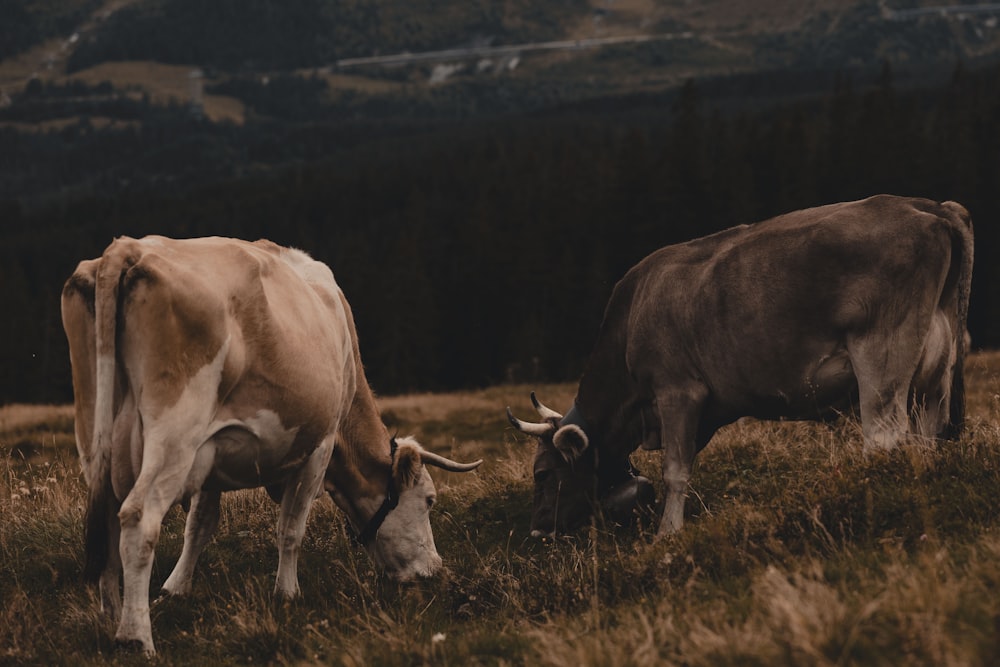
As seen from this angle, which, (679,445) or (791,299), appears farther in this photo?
(679,445)

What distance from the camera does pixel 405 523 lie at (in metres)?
8.31

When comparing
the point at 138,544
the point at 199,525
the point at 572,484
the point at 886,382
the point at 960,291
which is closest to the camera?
the point at 138,544

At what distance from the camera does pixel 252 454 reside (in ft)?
21.4

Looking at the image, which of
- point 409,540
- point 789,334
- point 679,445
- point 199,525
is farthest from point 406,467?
point 789,334

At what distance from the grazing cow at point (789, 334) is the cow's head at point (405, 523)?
1246 millimetres

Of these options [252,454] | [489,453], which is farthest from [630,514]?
[489,453]

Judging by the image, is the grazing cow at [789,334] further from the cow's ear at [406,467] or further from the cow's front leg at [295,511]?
the cow's front leg at [295,511]

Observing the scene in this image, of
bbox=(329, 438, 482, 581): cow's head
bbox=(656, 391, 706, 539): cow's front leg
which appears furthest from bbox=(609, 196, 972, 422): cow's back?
bbox=(329, 438, 482, 581): cow's head

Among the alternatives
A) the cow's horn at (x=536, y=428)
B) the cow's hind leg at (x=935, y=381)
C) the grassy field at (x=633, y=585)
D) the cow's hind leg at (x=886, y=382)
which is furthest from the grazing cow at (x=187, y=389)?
the cow's hind leg at (x=935, y=381)

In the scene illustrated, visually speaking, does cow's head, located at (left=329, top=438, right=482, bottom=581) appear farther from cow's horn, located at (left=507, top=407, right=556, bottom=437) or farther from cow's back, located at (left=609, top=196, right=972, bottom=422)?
cow's back, located at (left=609, top=196, right=972, bottom=422)

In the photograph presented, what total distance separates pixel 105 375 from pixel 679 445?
4786mm

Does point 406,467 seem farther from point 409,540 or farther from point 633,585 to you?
point 633,585

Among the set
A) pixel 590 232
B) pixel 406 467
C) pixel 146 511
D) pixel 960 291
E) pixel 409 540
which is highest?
pixel 960 291

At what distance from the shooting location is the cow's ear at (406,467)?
8.40 meters
